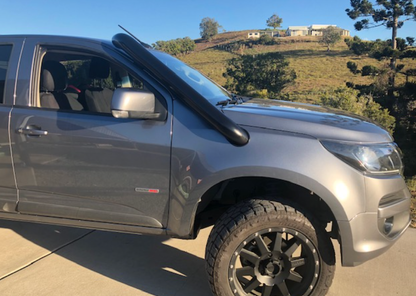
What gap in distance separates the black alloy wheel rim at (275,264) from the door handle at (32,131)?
5.39 feet

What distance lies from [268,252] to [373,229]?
689mm

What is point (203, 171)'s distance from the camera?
2227 mm

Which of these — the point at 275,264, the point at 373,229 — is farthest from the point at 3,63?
the point at 373,229

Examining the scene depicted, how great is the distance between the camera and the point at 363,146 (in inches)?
85.6

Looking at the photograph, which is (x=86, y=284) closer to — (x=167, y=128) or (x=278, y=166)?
(x=167, y=128)

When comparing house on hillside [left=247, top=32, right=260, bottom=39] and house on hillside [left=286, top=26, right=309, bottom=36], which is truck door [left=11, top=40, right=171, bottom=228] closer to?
house on hillside [left=247, top=32, right=260, bottom=39]

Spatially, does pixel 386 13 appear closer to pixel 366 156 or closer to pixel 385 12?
pixel 385 12

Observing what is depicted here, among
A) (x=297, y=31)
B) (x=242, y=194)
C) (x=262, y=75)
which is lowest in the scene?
(x=242, y=194)

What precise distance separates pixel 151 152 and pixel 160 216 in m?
0.48

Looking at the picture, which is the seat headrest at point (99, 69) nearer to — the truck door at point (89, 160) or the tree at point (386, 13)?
the truck door at point (89, 160)

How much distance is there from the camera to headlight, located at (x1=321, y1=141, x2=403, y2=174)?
2127mm

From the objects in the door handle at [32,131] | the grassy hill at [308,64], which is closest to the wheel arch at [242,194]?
the door handle at [32,131]

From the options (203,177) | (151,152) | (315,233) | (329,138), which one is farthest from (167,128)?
(315,233)

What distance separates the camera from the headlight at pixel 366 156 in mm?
2127
